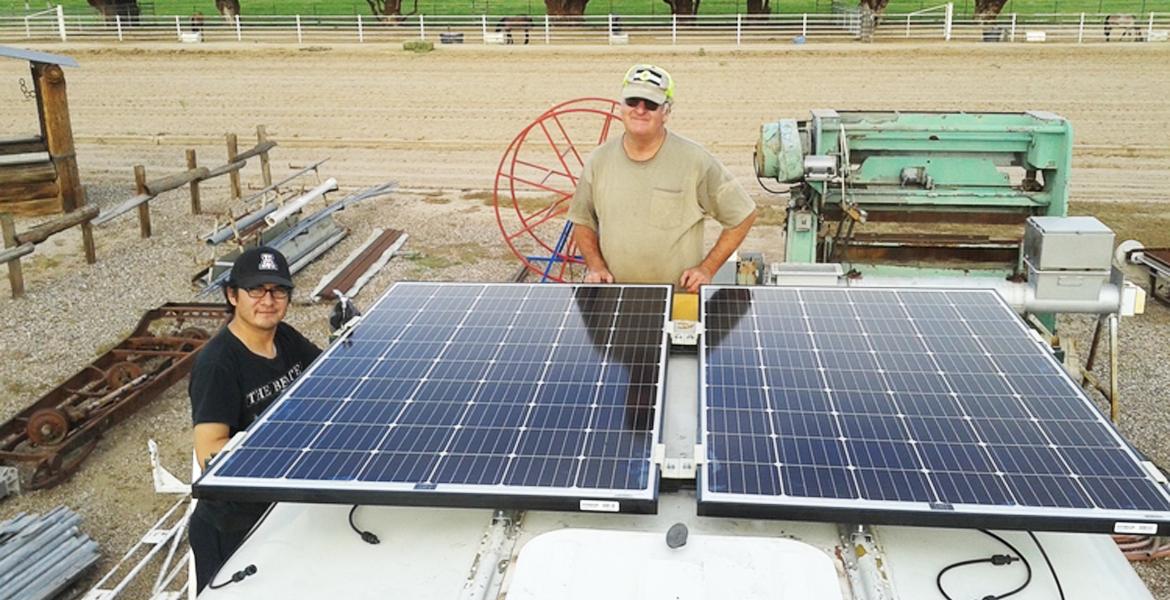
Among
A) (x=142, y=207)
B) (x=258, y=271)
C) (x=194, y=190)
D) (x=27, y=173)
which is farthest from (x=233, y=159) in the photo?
(x=258, y=271)

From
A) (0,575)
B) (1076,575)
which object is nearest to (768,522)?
(1076,575)

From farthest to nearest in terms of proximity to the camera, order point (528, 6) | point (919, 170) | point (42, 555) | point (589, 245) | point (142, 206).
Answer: point (528, 6) → point (142, 206) → point (919, 170) → point (42, 555) → point (589, 245)

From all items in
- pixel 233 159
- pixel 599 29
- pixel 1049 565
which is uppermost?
pixel 599 29

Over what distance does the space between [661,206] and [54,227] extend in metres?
9.91

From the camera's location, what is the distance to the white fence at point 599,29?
3375cm

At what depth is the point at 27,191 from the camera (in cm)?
1554

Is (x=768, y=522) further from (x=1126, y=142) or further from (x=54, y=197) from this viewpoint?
(x=1126, y=142)

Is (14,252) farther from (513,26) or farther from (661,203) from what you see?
(513,26)

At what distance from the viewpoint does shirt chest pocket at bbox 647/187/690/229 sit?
18.2ft

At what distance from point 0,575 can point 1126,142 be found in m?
20.3

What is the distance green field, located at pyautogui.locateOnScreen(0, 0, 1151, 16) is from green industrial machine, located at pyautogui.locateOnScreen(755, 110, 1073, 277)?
121 feet

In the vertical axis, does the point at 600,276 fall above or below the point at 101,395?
above

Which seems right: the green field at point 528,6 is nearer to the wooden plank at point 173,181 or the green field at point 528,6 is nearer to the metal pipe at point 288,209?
the wooden plank at point 173,181

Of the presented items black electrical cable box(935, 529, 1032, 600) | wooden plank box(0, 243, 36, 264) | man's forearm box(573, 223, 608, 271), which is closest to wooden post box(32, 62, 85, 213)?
wooden plank box(0, 243, 36, 264)
